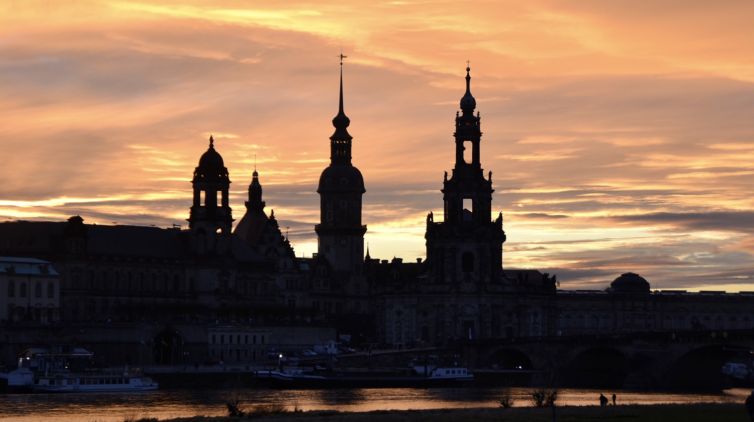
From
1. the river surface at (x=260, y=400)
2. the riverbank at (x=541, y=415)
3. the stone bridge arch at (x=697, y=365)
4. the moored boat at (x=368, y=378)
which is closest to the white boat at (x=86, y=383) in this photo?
the river surface at (x=260, y=400)

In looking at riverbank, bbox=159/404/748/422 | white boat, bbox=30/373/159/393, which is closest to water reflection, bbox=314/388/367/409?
white boat, bbox=30/373/159/393

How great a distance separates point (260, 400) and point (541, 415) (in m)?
44.9

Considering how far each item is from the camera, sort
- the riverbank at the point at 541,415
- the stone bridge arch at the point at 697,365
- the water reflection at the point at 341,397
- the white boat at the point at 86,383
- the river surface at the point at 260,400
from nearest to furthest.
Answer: the riverbank at the point at 541,415 → the river surface at the point at 260,400 → the water reflection at the point at 341,397 → the white boat at the point at 86,383 → the stone bridge arch at the point at 697,365

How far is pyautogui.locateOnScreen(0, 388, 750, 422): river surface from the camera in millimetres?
138125

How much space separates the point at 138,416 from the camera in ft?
438

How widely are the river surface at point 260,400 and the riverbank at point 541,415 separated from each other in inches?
588

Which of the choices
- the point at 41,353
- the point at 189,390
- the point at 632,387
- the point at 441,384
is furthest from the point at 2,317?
the point at 632,387

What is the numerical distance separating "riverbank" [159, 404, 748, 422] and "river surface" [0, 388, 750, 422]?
14.9m

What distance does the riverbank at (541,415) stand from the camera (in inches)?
4326

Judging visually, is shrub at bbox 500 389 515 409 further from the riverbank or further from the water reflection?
the water reflection

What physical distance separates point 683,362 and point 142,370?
50.5 m

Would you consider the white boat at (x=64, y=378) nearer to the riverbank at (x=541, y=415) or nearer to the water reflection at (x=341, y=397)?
the water reflection at (x=341, y=397)

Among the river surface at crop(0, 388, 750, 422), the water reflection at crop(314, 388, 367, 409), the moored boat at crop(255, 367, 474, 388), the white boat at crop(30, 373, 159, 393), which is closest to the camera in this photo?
the river surface at crop(0, 388, 750, 422)

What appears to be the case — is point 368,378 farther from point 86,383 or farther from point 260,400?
point 260,400
